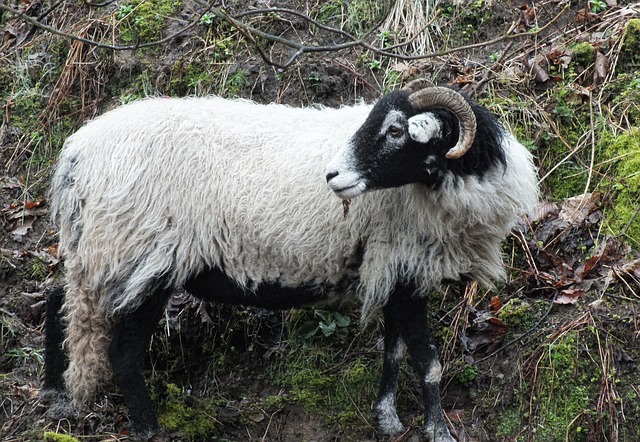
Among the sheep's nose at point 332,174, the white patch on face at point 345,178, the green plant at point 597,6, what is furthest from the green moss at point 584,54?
the sheep's nose at point 332,174

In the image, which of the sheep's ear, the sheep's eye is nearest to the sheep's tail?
the sheep's eye

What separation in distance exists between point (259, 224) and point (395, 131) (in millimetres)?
1113

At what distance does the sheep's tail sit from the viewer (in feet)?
18.5

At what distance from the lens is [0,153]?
8148 mm

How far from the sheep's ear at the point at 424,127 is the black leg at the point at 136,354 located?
1.98 meters

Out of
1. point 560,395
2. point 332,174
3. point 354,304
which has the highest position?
point 332,174

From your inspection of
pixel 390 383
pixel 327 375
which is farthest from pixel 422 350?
pixel 327 375

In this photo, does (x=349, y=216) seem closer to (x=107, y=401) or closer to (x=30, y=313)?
(x=107, y=401)

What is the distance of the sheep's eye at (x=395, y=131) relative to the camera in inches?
193

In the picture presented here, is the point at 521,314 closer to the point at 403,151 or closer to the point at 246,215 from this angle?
the point at 403,151

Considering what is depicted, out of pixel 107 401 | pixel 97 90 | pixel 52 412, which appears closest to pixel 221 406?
pixel 107 401

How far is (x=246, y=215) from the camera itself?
5.40 meters

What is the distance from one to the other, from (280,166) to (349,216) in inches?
22.6

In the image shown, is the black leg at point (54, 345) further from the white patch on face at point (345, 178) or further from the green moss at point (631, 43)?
the green moss at point (631, 43)
